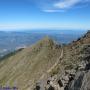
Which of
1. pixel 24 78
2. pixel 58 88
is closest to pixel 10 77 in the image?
pixel 24 78

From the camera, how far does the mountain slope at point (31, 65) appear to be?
270 feet

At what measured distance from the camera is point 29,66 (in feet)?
317

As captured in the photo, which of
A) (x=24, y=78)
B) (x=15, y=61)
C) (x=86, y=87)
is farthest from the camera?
(x=15, y=61)

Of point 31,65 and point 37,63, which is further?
point 31,65

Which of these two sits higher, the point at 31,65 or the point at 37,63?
the point at 37,63

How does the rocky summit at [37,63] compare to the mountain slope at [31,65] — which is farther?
the mountain slope at [31,65]

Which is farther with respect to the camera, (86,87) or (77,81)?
(77,81)

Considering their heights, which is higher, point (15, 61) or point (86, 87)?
point (86, 87)

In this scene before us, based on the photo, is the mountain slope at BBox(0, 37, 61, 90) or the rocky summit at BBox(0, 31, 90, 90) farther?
the mountain slope at BBox(0, 37, 61, 90)

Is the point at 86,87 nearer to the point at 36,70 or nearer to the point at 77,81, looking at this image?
the point at 77,81

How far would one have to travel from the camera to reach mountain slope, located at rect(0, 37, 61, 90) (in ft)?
270

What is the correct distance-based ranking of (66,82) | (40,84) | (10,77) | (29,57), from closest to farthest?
(66,82) < (40,84) < (10,77) < (29,57)

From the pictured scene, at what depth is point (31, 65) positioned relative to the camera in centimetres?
9544

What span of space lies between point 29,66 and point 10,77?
953cm
